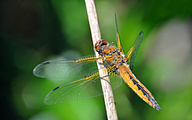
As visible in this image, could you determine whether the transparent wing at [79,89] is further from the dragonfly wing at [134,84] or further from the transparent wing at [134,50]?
the transparent wing at [134,50]

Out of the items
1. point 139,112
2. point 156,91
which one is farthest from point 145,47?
point 139,112

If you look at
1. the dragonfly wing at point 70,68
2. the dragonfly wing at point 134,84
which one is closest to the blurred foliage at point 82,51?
the dragonfly wing at point 134,84

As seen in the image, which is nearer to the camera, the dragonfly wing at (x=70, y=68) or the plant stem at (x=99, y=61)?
the plant stem at (x=99, y=61)

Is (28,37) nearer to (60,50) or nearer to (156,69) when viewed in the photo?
(60,50)

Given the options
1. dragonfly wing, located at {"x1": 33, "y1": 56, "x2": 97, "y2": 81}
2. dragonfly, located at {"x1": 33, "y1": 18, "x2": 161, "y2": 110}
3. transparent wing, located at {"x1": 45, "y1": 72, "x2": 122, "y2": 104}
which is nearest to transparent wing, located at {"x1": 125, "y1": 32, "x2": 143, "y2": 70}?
dragonfly, located at {"x1": 33, "y1": 18, "x2": 161, "y2": 110}

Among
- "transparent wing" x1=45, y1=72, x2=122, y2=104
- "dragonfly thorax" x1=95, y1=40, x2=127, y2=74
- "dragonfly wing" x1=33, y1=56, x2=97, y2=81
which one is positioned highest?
"dragonfly thorax" x1=95, y1=40, x2=127, y2=74

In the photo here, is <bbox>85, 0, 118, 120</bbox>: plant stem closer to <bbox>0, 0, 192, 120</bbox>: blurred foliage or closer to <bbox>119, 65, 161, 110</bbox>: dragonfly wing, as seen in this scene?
<bbox>119, 65, 161, 110</bbox>: dragonfly wing

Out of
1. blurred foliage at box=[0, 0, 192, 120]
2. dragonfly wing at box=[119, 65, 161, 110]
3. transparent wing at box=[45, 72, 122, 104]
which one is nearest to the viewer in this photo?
transparent wing at box=[45, 72, 122, 104]
